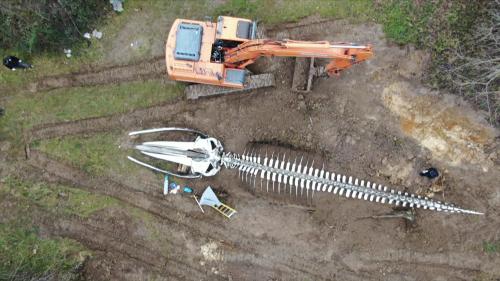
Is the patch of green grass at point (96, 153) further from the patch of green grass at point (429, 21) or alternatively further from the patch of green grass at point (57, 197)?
the patch of green grass at point (429, 21)

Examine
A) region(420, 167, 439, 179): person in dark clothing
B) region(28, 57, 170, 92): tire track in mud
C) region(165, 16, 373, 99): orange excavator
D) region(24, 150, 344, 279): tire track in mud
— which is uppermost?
region(165, 16, 373, 99): orange excavator

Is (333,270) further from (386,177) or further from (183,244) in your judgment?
(183,244)

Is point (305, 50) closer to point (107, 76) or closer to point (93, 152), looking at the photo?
point (107, 76)

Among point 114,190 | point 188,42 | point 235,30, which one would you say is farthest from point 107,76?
point 235,30

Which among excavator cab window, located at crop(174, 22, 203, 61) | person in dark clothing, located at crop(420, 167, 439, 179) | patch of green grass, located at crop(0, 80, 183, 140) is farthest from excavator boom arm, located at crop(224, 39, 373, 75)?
person in dark clothing, located at crop(420, 167, 439, 179)

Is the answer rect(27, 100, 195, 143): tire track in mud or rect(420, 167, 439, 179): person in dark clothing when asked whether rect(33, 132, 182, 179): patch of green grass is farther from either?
rect(420, 167, 439, 179): person in dark clothing

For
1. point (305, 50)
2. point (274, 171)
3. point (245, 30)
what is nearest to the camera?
point (305, 50)
